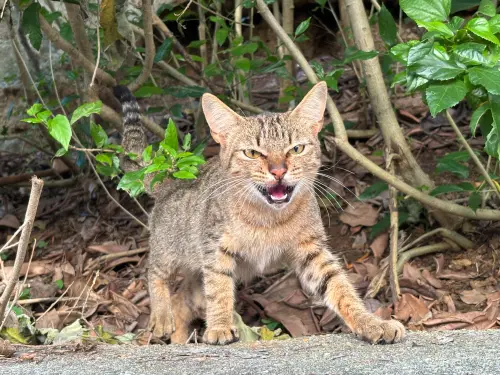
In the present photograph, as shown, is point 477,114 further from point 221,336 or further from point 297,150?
point 221,336

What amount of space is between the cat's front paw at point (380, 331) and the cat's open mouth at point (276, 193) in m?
0.95

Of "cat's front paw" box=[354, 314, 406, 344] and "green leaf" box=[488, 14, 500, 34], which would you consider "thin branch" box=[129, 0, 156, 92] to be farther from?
"cat's front paw" box=[354, 314, 406, 344]

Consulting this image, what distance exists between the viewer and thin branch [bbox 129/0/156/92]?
533 cm

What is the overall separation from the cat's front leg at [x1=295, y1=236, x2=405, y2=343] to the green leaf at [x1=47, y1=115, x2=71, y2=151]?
71.4 inches

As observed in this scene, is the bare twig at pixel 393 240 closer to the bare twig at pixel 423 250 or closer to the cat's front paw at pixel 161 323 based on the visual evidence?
the bare twig at pixel 423 250

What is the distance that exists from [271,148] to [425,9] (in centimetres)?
150

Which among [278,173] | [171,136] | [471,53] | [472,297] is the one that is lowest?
[472,297]

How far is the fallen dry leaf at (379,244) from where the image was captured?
6.30 metres

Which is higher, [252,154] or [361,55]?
[361,55]

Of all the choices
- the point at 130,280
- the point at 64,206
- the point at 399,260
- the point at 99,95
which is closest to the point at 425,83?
the point at 399,260

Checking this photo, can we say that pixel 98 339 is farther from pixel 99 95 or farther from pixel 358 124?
pixel 358 124

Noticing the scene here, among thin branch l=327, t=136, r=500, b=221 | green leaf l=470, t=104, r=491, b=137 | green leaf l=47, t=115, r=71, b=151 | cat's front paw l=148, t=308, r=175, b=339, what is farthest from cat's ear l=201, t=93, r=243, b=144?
green leaf l=470, t=104, r=491, b=137

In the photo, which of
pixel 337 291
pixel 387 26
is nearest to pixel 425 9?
pixel 387 26

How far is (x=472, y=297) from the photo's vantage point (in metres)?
5.47
